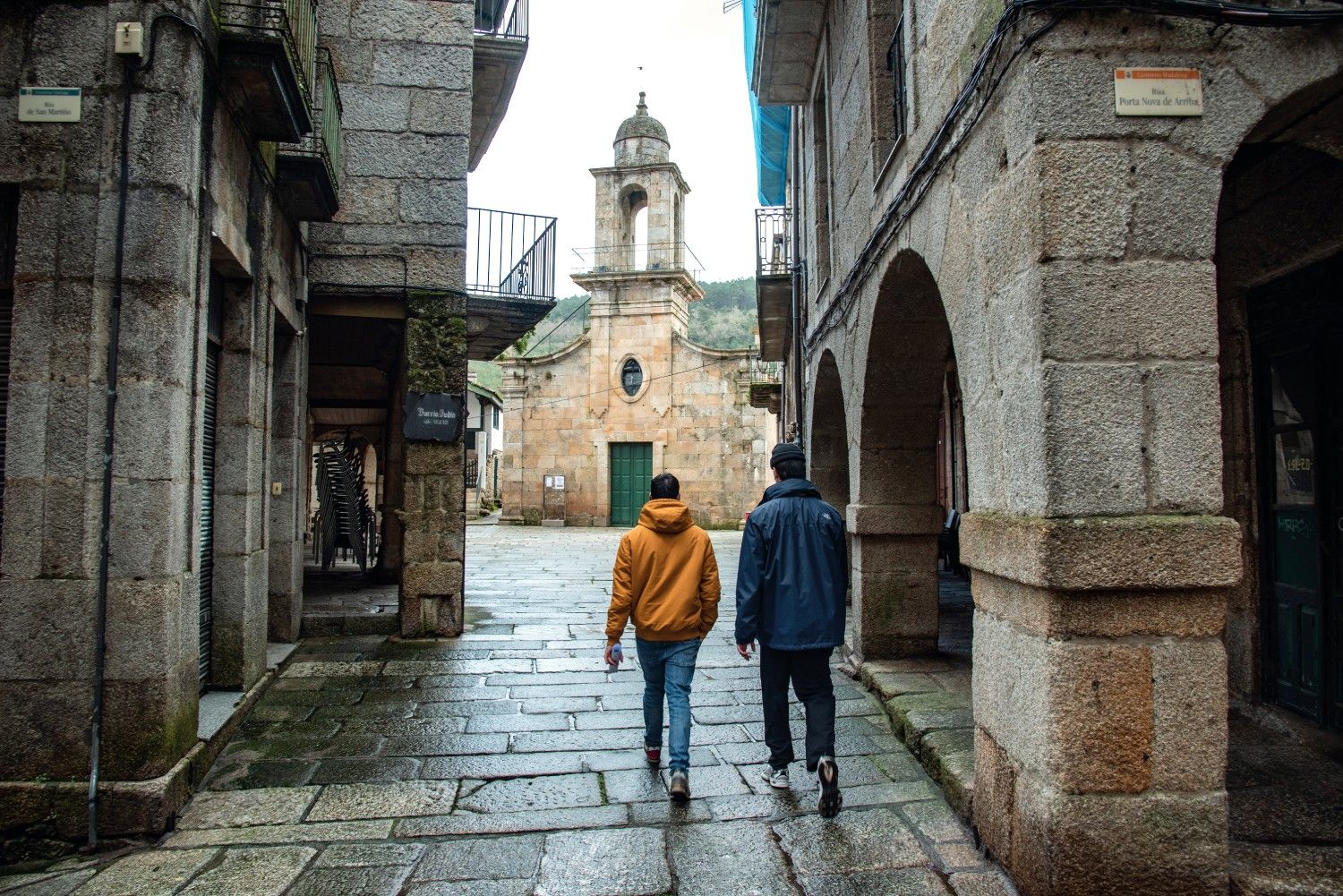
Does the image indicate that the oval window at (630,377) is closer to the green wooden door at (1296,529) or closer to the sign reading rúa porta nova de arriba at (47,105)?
the green wooden door at (1296,529)

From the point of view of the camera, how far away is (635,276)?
2514cm

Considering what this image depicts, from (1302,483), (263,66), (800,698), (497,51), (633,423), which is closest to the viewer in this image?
(800,698)

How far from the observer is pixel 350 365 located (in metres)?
10.8

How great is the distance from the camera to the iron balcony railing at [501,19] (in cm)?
907

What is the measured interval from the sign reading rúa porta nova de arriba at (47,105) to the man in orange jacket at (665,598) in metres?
2.94

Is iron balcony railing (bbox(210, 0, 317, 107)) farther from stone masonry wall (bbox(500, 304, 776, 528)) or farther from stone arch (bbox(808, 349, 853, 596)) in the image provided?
stone masonry wall (bbox(500, 304, 776, 528))

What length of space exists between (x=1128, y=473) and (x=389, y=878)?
2916mm

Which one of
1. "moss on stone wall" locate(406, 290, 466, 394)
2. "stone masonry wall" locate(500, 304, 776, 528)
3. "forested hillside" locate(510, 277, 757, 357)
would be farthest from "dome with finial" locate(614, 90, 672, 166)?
"forested hillside" locate(510, 277, 757, 357)

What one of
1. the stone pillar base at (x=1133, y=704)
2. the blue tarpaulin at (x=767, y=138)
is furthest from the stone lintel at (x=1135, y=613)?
the blue tarpaulin at (x=767, y=138)

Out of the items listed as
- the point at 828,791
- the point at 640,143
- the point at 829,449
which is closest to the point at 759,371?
the point at 640,143

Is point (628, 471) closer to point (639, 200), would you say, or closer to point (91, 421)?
point (639, 200)

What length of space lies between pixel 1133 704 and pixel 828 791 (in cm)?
140

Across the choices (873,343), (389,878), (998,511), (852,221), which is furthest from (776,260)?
(389,878)

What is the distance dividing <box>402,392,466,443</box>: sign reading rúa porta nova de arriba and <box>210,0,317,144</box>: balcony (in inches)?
104
